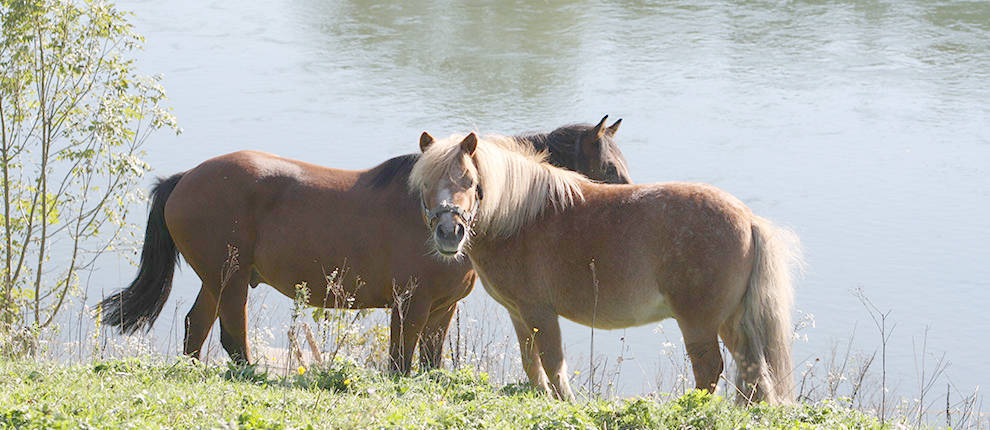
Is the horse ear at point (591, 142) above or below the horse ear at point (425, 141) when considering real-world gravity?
below

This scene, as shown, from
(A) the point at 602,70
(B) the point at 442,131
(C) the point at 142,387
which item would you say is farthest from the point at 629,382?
(A) the point at 602,70

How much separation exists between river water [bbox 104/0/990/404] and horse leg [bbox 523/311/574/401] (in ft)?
14.1

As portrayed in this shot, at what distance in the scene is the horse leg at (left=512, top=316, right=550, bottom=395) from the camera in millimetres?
5121

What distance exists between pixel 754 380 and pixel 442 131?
1084 cm

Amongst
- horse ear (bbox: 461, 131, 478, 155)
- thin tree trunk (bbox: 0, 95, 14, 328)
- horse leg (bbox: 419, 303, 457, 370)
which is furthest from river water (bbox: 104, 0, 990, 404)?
horse ear (bbox: 461, 131, 478, 155)

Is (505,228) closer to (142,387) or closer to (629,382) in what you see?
(142,387)

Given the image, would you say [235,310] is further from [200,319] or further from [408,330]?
[408,330]

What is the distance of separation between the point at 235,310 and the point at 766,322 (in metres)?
3.30

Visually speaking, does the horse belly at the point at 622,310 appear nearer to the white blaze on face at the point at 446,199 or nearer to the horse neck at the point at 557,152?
the white blaze on face at the point at 446,199

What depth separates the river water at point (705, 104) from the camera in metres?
11.8

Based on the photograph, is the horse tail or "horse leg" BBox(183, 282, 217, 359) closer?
the horse tail

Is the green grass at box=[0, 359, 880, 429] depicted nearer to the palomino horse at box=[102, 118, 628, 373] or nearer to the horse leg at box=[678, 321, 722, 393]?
the horse leg at box=[678, 321, 722, 393]

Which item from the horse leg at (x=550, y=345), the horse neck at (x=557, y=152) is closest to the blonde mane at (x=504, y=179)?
the horse leg at (x=550, y=345)

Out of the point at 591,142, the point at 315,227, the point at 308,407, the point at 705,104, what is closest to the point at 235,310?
the point at 315,227
